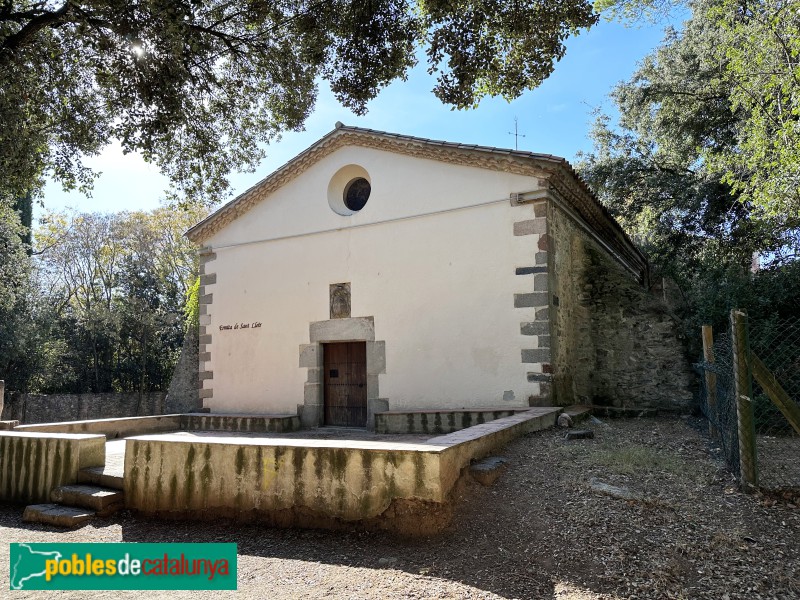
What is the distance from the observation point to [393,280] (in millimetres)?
10148

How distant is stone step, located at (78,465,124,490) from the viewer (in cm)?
555

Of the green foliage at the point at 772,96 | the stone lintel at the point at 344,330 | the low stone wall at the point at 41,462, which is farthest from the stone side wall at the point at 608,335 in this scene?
the low stone wall at the point at 41,462

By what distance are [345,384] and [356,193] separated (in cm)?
396

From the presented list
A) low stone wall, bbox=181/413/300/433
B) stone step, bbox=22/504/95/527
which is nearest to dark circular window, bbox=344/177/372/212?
low stone wall, bbox=181/413/300/433

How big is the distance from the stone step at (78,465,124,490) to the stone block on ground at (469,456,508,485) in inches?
142

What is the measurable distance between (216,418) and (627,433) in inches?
299

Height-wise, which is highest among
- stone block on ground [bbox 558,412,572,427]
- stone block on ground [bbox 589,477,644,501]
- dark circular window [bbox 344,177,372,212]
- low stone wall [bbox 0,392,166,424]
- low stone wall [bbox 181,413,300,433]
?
dark circular window [bbox 344,177,372,212]

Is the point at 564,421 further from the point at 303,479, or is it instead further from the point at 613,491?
the point at 303,479

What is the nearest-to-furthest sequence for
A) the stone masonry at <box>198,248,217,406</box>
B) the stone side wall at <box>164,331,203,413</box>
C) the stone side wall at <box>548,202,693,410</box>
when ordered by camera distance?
the stone side wall at <box>548,202,693,410</box>, the stone masonry at <box>198,248,217,406</box>, the stone side wall at <box>164,331,203,413</box>

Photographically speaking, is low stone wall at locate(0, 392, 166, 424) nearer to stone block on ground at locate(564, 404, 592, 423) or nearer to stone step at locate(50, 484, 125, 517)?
stone step at locate(50, 484, 125, 517)

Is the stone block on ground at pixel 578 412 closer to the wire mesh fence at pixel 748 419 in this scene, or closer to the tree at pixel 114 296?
the wire mesh fence at pixel 748 419

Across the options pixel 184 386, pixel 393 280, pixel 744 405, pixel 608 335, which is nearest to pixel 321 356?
pixel 393 280

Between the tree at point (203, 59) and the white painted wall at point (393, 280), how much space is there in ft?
10.2

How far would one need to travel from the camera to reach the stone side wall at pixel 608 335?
31.3 feet
